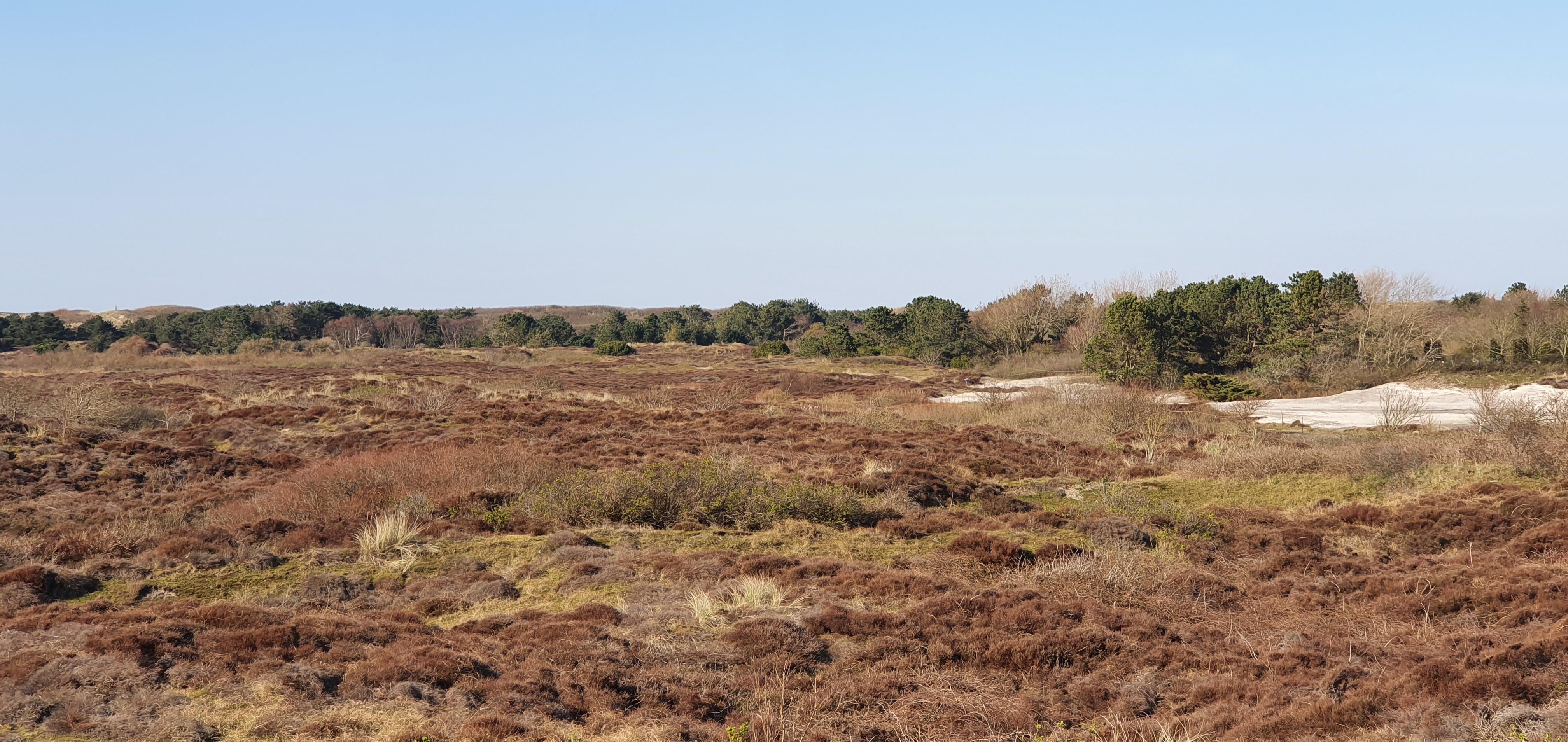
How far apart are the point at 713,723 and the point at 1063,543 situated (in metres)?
7.32

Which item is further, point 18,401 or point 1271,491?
point 18,401

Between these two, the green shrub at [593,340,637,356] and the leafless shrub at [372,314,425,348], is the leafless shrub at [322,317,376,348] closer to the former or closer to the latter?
the leafless shrub at [372,314,425,348]

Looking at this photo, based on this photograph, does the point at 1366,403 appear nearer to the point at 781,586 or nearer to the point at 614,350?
the point at 781,586

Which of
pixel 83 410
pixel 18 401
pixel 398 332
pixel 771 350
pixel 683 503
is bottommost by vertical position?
pixel 683 503

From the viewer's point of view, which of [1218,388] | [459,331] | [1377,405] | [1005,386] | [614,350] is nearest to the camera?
[1377,405]

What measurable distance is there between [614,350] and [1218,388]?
4761 centimetres

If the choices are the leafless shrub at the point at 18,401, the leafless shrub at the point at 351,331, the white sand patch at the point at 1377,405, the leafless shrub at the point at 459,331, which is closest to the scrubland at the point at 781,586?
the leafless shrub at the point at 18,401

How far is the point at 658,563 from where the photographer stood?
10.9 metres

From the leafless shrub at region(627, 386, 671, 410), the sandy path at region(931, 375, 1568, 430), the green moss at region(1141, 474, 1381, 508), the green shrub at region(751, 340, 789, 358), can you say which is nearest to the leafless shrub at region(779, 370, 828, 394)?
the leafless shrub at region(627, 386, 671, 410)

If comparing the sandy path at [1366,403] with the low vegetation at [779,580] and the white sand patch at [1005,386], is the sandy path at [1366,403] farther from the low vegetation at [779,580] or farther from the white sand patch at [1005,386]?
the low vegetation at [779,580]

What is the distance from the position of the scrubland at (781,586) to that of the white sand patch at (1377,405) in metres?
5.10

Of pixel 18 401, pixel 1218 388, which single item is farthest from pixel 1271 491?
pixel 18 401

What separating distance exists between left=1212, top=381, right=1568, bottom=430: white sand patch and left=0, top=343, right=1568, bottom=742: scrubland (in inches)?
201

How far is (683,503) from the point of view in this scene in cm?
1403
